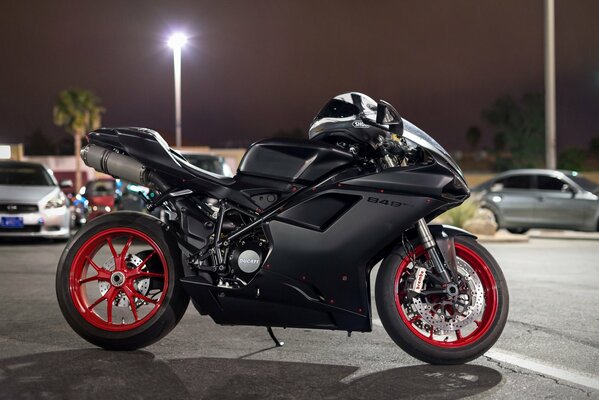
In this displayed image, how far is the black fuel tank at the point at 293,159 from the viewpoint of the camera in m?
5.26

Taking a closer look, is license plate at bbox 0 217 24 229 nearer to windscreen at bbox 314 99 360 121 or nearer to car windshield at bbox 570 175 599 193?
windscreen at bbox 314 99 360 121

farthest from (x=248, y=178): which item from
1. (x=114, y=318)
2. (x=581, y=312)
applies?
(x=581, y=312)

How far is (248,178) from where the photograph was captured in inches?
212

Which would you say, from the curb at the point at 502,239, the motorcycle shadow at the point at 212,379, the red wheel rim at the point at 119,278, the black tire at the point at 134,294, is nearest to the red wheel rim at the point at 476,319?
the motorcycle shadow at the point at 212,379

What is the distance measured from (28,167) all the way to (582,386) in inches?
559

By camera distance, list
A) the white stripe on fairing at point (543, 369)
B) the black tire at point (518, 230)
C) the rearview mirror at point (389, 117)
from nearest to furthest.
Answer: the white stripe on fairing at point (543, 369) → the rearview mirror at point (389, 117) → the black tire at point (518, 230)

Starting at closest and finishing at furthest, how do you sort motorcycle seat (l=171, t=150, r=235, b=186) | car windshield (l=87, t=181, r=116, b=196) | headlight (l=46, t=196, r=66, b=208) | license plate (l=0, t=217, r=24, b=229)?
motorcycle seat (l=171, t=150, r=235, b=186) → license plate (l=0, t=217, r=24, b=229) → headlight (l=46, t=196, r=66, b=208) → car windshield (l=87, t=181, r=116, b=196)

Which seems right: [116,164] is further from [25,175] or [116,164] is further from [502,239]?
[502,239]

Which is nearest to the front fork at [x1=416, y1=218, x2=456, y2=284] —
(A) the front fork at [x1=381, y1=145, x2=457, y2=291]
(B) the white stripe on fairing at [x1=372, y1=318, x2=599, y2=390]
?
(A) the front fork at [x1=381, y1=145, x2=457, y2=291]

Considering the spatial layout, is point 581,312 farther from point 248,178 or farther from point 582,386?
point 248,178

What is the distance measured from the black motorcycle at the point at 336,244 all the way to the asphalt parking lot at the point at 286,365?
0.26 m

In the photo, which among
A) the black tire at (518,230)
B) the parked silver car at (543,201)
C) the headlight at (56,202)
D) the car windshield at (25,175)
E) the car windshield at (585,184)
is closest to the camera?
the headlight at (56,202)

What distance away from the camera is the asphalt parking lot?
468 centimetres

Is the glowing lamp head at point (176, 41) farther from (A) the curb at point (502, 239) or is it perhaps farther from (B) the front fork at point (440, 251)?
(B) the front fork at point (440, 251)
